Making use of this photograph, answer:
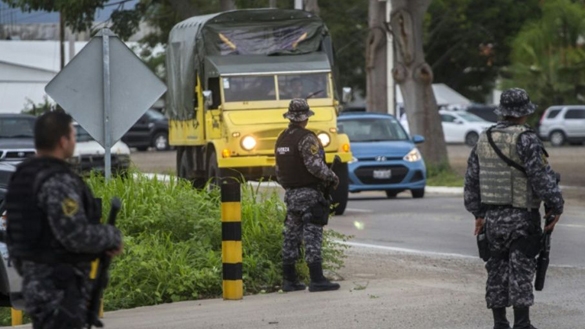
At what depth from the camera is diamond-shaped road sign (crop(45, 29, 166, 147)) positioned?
479 inches

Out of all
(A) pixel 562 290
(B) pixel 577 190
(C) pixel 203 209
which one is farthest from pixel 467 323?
(B) pixel 577 190

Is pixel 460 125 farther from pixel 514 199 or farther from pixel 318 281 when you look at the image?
pixel 514 199

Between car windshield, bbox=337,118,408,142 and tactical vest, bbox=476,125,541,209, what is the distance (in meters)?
17.1

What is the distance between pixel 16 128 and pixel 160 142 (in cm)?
2852

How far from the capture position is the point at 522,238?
9.76 meters

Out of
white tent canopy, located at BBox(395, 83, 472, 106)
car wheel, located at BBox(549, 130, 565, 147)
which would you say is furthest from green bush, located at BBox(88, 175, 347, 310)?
white tent canopy, located at BBox(395, 83, 472, 106)

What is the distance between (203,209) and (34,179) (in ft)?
23.8

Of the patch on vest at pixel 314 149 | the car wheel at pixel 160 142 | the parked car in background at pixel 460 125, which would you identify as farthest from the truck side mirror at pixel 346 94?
the parked car in background at pixel 460 125

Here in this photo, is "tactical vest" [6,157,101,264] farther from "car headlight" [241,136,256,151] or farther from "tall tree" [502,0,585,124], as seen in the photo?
"tall tree" [502,0,585,124]

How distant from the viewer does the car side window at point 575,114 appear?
2264 inches

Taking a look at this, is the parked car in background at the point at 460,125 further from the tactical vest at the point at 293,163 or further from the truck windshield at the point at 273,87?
the tactical vest at the point at 293,163

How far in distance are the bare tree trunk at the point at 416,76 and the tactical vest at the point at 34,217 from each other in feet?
89.2

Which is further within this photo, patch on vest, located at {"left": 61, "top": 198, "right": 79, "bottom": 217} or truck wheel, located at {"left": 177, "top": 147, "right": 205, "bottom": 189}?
truck wheel, located at {"left": 177, "top": 147, "right": 205, "bottom": 189}

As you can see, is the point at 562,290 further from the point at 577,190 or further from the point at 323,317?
the point at 577,190
